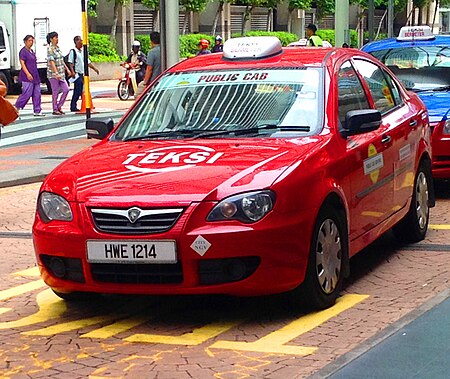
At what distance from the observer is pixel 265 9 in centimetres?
5488

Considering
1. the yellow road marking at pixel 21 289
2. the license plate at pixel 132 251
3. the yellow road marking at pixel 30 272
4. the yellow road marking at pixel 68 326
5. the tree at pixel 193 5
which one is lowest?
the tree at pixel 193 5

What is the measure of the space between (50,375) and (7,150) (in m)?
12.4

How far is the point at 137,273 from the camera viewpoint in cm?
608

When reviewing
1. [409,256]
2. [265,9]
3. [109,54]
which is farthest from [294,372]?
[265,9]

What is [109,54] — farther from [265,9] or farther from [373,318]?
[373,318]

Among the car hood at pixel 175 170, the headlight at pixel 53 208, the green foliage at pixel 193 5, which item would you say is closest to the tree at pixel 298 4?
the green foliage at pixel 193 5

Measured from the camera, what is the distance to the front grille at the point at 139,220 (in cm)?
593

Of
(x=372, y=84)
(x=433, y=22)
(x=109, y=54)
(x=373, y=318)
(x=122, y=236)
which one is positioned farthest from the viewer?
(x=433, y=22)

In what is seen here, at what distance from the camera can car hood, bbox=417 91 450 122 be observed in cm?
1088

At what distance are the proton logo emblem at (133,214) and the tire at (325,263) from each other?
1.06 metres

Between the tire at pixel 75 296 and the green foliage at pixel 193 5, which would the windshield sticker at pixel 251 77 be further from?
the green foliage at pixel 193 5

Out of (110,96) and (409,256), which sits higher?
(409,256)

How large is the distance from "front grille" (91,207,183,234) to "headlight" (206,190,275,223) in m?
0.22

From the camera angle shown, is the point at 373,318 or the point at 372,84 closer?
the point at 373,318
